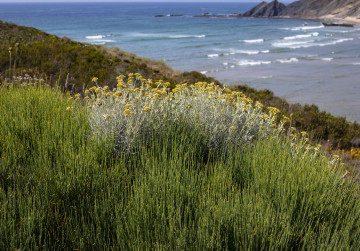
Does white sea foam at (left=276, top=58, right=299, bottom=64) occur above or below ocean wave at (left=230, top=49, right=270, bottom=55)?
below

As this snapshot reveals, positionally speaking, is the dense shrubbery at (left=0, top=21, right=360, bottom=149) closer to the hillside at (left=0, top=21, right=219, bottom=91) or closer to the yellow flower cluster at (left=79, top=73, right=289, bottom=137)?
the hillside at (left=0, top=21, right=219, bottom=91)

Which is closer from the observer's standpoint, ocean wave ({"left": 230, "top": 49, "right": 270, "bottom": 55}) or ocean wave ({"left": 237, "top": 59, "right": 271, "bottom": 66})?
ocean wave ({"left": 237, "top": 59, "right": 271, "bottom": 66})

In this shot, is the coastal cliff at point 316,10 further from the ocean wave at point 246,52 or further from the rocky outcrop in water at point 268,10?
the ocean wave at point 246,52

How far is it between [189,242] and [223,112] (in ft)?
9.33

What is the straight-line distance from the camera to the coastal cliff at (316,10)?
7775 cm

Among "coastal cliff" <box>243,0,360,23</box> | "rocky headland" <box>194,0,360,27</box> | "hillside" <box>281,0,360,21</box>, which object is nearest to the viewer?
"rocky headland" <box>194,0,360,27</box>

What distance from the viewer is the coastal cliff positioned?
7775 cm

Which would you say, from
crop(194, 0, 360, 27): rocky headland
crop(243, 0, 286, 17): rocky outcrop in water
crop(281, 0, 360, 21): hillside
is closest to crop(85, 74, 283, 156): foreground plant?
crop(194, 0, 360, 27): rocky headland

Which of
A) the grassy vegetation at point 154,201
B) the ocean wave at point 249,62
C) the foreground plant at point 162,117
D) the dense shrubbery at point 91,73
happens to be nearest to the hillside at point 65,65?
the dense shrubbery at point 91,73

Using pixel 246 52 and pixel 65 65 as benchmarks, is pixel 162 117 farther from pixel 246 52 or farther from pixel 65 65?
pixel 246 52

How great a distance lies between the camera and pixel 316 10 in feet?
303

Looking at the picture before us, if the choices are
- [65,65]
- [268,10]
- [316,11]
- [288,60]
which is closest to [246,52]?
[288,60]

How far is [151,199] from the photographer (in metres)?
2.82

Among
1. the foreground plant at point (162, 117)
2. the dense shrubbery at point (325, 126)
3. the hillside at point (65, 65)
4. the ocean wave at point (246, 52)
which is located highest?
the ocean wave at point (246, 52)
